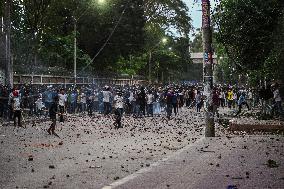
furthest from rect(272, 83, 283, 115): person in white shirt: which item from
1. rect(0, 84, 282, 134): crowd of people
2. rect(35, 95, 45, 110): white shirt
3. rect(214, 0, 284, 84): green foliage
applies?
rect(35, 95, 45, 110): white shirt

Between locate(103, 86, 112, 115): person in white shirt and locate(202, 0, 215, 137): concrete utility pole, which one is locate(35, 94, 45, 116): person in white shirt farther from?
locate(202, 0, 215, 137): concrete utility pole

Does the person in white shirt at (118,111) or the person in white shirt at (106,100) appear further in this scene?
the person in white shirt at (106,100)

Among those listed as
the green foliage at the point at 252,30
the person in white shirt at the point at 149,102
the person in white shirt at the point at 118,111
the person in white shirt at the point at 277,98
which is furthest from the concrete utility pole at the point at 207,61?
the person in white shirt at the point at 149,102

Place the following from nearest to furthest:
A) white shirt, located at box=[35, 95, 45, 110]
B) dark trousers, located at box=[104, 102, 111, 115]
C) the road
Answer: the road → white shirt, located at box=[35, 95, 45, 110] → dark trousers, located at box=[104, 102, 111, 115]

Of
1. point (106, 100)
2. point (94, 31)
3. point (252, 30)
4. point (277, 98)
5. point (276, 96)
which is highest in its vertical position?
point (94, 31)

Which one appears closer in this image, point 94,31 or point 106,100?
point 106,100

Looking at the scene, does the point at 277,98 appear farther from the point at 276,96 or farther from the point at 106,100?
the point at 106,100

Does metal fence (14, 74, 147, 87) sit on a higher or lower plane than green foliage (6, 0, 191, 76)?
lower

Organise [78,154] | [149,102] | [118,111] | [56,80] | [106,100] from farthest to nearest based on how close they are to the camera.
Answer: [56,80]
[149,102]
[106,100]
[118,111]
[78,154]

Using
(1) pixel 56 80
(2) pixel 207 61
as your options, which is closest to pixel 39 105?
(1) pixel 56 80

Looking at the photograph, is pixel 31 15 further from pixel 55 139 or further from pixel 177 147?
pixel 177 147

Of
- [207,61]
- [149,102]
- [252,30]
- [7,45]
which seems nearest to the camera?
[207,61]

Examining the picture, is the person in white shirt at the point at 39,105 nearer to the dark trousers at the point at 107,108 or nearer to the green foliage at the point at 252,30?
the dark trousers at the point at 107,108

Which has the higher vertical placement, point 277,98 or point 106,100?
point 277,98
